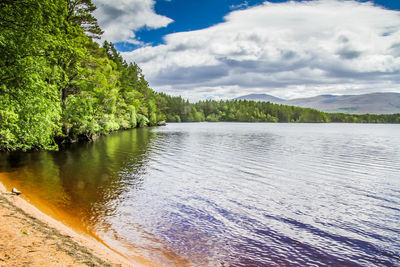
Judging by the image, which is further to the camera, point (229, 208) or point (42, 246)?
point (229, 208)

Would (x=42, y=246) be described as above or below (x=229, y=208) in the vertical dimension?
above

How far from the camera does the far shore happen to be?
221 inches

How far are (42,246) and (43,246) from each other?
2 cm

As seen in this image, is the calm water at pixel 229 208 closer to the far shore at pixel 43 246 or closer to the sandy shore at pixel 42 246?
the far shore at pixel 43 246

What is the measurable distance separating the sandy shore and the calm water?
1.22 m

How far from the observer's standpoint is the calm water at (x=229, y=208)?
8125mm

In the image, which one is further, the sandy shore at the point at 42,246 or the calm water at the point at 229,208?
the calm water at the point at 229,208

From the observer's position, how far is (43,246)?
249 inches

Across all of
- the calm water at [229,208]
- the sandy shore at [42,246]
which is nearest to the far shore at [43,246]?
the sandy shore at [42,246]

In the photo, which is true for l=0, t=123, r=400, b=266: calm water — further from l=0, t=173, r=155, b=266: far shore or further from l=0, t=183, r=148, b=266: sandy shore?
l=0, t=183, r=148, b=266: sandy shore

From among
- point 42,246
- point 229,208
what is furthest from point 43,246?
point 229,208

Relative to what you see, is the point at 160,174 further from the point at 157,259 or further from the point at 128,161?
the point at 157,259

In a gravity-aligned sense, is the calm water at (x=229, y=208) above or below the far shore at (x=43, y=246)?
below

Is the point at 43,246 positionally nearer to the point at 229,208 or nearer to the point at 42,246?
the point at 42,246
